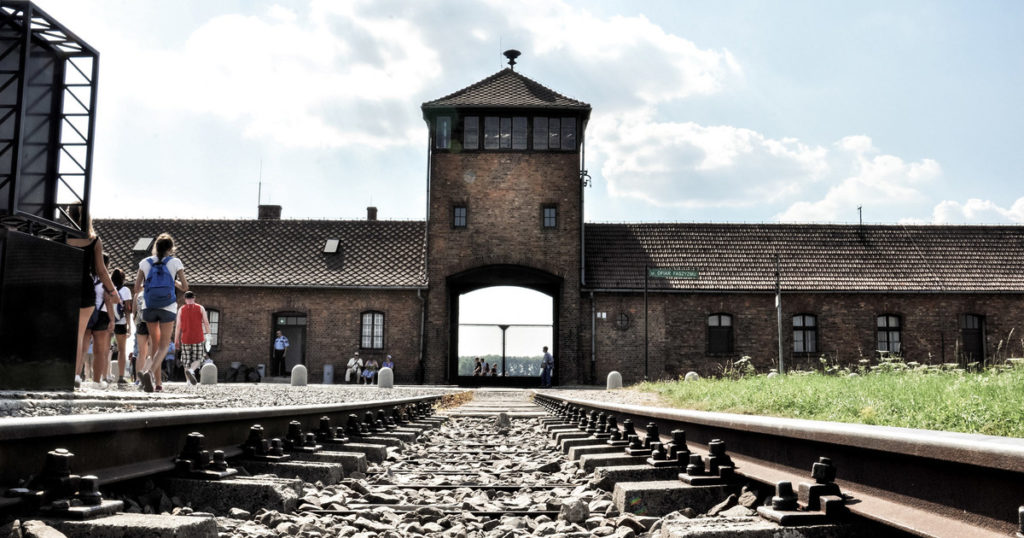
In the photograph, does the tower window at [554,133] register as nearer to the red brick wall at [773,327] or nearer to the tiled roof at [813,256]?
the tiled roof at [813,256]

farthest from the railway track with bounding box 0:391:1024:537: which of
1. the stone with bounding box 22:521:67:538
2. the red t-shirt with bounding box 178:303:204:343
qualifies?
the red t-shirt with bounding box 178:303:204:343

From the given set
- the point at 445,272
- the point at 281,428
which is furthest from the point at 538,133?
the point at 281,428

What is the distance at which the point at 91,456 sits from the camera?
3400 millimetres

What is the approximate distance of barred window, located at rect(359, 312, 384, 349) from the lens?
32219 millimetres

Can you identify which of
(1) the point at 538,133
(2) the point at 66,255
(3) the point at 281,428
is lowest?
(3) the point at 281,428

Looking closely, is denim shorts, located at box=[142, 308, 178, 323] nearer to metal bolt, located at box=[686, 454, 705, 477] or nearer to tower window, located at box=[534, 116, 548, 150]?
metal bolt, located at box=[686, 454, 705, 477]

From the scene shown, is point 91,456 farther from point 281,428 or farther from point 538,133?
point 538,133

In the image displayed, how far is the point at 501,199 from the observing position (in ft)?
105

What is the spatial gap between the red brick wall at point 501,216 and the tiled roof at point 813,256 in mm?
1860

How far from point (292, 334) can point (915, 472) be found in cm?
3731

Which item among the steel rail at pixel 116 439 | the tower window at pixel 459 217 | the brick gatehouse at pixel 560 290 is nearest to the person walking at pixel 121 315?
the steel rail at pixel 116 439

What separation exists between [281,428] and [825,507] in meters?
4.19

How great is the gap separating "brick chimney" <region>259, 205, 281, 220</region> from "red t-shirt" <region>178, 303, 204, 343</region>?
24.5m

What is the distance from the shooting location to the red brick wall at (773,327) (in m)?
31.4
